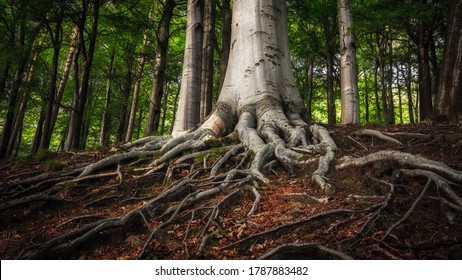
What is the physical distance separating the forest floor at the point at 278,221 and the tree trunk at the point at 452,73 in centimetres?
252

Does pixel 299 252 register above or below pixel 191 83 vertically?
below

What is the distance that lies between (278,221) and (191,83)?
4.56 meters

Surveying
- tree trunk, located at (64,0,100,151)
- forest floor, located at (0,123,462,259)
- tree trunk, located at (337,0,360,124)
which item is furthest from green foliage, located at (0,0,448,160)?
forest floor, located at (0,123,462,259)

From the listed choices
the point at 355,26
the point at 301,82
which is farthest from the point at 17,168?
the point at 301,82

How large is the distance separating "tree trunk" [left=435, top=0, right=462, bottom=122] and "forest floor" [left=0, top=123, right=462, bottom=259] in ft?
8.26

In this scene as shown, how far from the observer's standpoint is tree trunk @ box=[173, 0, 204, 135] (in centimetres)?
627

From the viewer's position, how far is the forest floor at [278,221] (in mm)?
2023

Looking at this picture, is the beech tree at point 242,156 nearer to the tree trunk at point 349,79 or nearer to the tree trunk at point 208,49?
the tree trunk at point 349,79

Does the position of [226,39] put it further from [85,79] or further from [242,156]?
[242,156]

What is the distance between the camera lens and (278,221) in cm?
244

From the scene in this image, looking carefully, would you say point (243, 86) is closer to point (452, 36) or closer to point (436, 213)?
point (436, 213)

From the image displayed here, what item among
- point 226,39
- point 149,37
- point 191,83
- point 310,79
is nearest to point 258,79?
point 191,83

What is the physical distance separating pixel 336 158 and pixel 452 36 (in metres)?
4.71

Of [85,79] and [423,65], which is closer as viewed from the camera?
[85,79]
